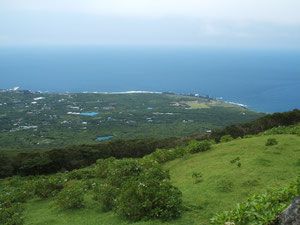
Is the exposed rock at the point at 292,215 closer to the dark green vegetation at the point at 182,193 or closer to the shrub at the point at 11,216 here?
the dark green vegetation at the point at 182,193

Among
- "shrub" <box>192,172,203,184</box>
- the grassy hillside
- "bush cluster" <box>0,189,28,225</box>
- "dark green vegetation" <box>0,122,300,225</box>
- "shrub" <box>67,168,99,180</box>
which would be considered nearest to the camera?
"dark green vegetation" <box>0,122,300,225</box>

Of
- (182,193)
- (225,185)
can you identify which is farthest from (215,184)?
(182,193)

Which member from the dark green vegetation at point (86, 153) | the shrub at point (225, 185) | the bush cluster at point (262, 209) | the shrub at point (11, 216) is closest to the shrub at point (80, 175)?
the shrub at point (11, 216)

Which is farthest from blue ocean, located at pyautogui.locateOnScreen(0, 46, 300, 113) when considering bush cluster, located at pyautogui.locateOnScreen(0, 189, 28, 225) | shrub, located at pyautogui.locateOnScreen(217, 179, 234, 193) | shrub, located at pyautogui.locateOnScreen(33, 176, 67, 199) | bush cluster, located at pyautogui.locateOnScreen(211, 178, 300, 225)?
bush cluster, located at pyautogui.locateOnScreen(211, 178, 300, 225)

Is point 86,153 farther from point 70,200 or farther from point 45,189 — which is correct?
point 70,200

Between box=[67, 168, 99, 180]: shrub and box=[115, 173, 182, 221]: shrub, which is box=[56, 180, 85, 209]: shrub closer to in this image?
box=[115, 173, 182, 221]: shrub

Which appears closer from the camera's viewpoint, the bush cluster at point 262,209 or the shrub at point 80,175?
the bush cluster at point 262,209
